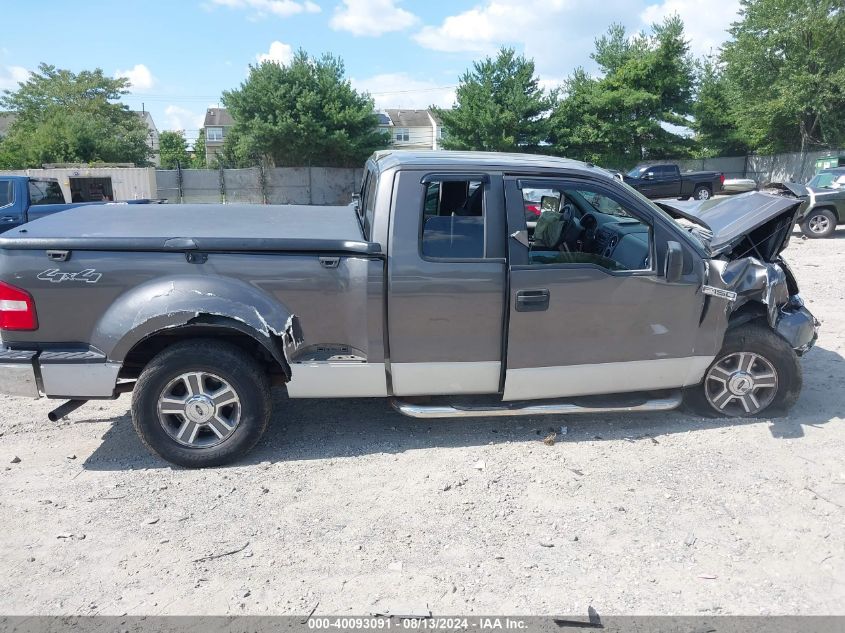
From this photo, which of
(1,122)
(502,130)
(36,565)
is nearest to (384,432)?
(36,565)

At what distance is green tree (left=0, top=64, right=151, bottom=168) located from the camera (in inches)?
1310

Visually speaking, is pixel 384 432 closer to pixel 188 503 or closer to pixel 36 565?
pixel 188 503

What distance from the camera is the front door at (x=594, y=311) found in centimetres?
402

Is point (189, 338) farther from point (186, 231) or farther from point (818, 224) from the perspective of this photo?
point (818, 224)

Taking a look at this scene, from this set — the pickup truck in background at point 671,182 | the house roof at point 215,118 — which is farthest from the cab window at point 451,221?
the house roof at point 215,118

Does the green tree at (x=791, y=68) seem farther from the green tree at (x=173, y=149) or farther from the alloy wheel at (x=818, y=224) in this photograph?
the green tree at (x=173, y=149)

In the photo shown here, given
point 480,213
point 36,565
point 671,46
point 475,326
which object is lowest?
point 36,565

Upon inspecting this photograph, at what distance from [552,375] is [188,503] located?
2.46 metres

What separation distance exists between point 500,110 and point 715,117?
1372cm

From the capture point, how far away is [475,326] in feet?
13.1

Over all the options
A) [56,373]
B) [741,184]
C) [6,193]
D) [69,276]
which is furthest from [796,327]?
[6,193]

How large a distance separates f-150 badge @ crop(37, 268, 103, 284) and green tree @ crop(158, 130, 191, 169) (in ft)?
116

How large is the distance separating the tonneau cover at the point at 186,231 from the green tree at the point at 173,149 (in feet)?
114

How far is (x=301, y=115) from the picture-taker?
31.9 metres
